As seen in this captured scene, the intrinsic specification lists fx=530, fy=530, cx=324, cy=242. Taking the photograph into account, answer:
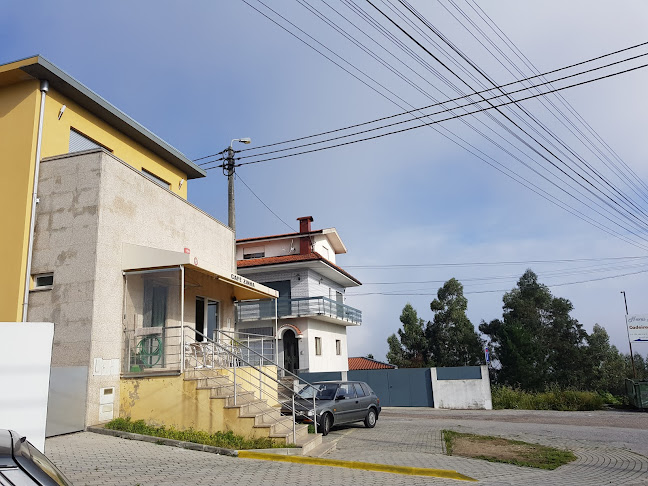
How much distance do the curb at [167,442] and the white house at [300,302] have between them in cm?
1904

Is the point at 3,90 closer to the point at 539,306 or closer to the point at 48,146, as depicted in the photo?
the point at 48,146

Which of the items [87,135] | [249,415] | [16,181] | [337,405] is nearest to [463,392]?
[337,405]

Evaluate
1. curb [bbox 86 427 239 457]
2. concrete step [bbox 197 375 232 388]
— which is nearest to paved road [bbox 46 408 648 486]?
curb [bbox 86 427 239 457]

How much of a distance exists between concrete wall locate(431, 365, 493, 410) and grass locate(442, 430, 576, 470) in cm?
1210

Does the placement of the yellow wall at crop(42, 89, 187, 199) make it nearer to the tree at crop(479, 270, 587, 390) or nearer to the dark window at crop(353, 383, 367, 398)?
the dark window at crop(353, 383, 367, 398)

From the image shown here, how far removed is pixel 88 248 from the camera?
12.7 m

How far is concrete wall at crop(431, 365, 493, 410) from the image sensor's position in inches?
1048

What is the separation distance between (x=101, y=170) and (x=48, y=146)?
2330mm

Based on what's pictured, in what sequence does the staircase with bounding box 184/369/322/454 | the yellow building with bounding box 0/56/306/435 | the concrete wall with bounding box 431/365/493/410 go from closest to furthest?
the staircase with bounding box 184/369/322/454
the yellow building with bounding box 0/56/306/435
the concrete wall with bounding box 431/365/493/410

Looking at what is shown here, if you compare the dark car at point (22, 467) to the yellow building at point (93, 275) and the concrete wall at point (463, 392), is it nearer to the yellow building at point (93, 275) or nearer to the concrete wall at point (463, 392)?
the yellow building at point (93, 275)

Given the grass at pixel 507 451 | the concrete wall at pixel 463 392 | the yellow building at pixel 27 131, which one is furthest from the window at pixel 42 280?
the concrete wall at pixel 463 392

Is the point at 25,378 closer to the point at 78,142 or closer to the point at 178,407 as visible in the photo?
the point at 178,407

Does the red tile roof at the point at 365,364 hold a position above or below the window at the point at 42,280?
below

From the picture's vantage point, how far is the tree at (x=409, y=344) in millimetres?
49094
